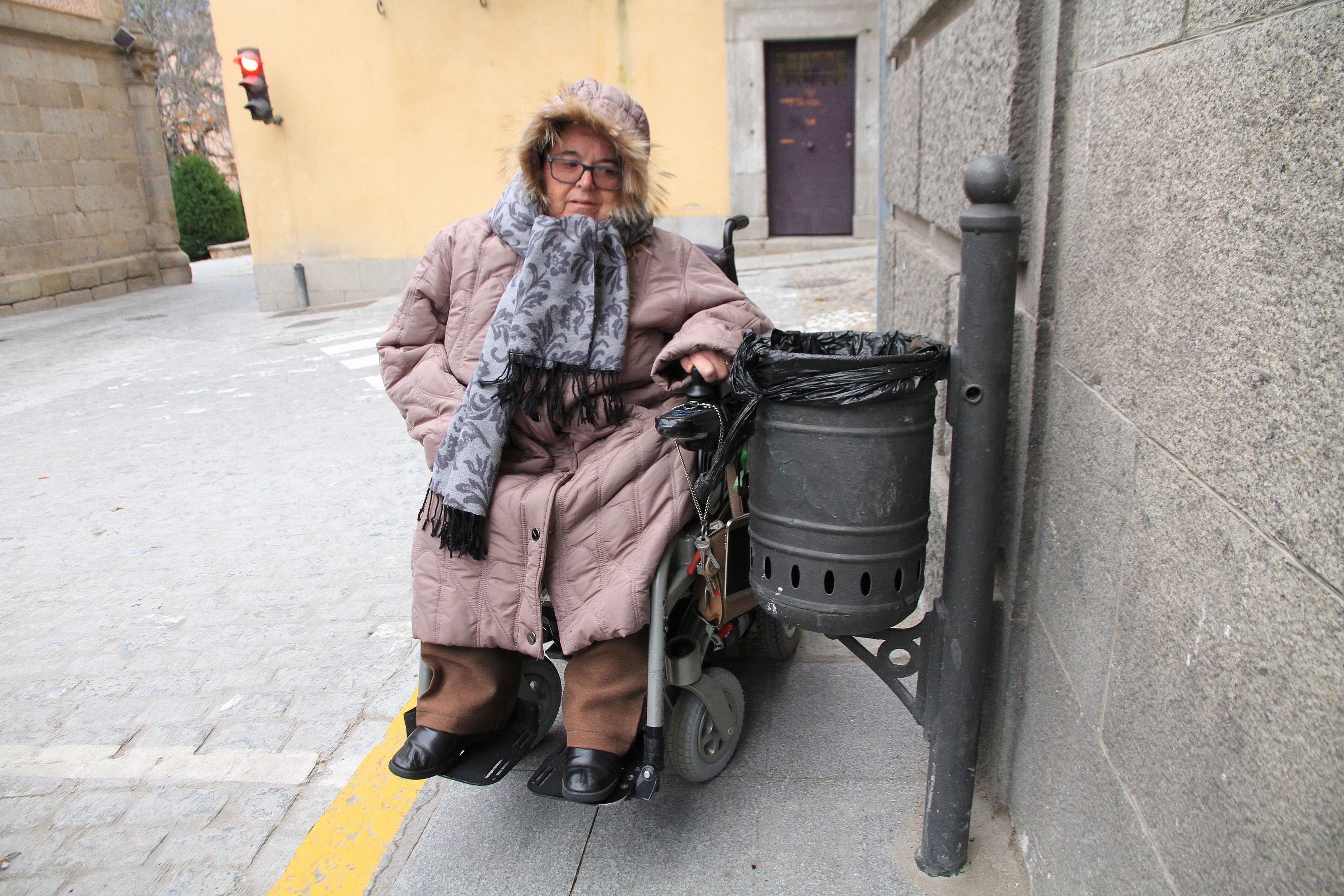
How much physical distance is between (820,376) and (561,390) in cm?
78

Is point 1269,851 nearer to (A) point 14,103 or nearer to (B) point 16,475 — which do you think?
(B) point 16,475

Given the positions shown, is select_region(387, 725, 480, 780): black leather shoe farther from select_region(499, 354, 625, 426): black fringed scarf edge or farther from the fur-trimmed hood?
the fur-trimmed hood

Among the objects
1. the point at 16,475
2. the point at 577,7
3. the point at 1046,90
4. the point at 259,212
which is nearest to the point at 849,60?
the point at 577,7

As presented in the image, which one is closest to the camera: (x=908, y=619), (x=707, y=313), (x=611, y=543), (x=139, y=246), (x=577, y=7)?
(x=611, y=543)

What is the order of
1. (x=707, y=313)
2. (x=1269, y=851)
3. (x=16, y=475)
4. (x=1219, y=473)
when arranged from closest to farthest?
1. (x=1269, y=851)
2. (x=1219, y=473)
3. (x=707, y=313)
4. (x=16, y=475)

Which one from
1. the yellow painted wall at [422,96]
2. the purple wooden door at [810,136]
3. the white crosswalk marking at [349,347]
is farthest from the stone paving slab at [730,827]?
the purple wooden door at [810,136]

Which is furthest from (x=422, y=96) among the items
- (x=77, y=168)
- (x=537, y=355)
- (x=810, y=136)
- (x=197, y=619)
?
(x=537, y=355)

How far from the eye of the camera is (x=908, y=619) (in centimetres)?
309

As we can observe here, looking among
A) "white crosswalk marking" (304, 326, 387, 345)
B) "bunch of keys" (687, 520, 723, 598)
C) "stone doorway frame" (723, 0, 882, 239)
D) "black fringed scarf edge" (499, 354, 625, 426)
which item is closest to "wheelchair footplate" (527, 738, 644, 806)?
"bunch of keys" (687, 520, 723, 598)

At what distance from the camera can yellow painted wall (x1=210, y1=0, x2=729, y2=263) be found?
35.4 ft

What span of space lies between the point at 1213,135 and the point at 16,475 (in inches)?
233

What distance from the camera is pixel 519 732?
7.68ft

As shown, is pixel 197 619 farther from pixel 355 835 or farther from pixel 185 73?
pixel 185 73

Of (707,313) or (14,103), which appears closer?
(707,313)
